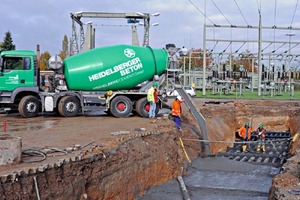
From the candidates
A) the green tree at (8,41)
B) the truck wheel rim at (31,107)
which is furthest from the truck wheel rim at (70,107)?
the green tree at (8,41)

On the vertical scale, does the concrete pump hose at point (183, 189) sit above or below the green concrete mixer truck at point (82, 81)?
below

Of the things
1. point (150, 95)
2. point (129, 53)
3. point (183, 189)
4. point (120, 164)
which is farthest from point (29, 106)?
point (183, 189)

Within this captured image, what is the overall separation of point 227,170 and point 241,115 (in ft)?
39.2

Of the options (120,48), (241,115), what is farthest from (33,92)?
(241,115)

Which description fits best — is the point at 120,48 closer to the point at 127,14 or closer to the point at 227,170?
the point at 227,170

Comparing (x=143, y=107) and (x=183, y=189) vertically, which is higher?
(x=143, y=107)

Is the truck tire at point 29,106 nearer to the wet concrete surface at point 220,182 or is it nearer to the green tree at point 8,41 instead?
the wet concrete surface at point 220,182

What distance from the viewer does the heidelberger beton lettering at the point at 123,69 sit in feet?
58.9

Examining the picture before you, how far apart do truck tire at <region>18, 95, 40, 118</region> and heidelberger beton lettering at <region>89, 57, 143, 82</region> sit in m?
2.77

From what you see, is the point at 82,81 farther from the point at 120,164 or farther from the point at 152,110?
the point at 120,164

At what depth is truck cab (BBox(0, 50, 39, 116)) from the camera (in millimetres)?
17469

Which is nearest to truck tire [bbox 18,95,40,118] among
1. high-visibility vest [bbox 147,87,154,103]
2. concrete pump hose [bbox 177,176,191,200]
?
high-visibility vest [bbox 147,87,154,103]

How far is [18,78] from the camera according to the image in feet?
57.8

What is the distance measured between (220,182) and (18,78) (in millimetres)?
10178
